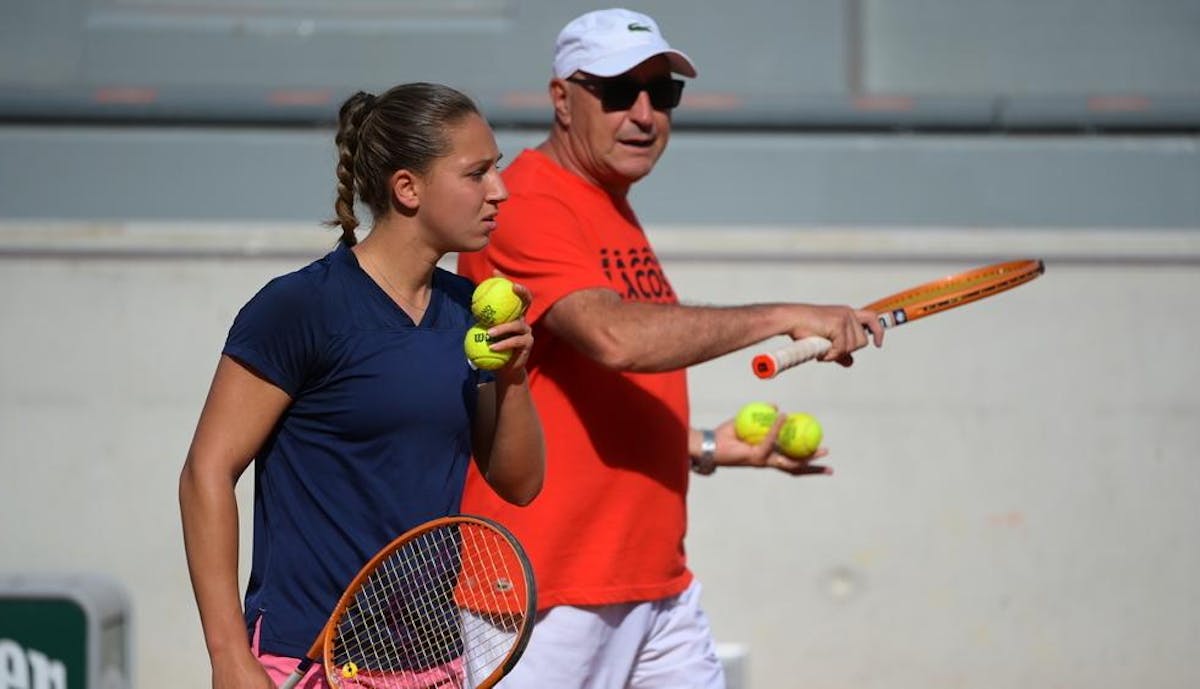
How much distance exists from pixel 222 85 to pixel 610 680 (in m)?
3.53

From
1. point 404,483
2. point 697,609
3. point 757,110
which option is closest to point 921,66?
point 757,110

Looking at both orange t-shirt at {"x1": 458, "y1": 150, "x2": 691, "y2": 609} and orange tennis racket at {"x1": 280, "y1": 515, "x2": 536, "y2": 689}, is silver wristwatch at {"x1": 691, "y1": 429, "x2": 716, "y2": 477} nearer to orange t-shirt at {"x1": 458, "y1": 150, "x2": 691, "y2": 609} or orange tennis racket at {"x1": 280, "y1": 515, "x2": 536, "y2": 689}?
orange t-shirt at {"x1": 458, "y1": 150, "x2": 691, "y2": 609}

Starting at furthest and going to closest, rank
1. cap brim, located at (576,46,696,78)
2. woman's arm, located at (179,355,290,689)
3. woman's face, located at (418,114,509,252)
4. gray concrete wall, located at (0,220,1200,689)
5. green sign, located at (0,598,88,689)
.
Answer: gray concrete wall, located at (0,220,1200,689) → green sign, located at (0,598,88,689) → cap brim, located at (576,46,696,78) → woman's face, located at (418,114,509,252) → woman's arm, located at (179,355,290,689)

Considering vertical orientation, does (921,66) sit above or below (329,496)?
above

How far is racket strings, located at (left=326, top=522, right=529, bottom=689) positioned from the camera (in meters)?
2.69

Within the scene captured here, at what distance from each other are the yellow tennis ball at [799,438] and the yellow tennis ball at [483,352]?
1512mm

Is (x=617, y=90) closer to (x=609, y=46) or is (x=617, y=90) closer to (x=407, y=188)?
(x=609, y=46)

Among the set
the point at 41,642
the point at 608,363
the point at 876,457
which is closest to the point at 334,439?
the point at 608,363

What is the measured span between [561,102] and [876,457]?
8.46 ft

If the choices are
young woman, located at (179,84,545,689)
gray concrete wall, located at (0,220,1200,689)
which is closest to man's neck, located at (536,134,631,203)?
young woman, located at (179,84,545,689)

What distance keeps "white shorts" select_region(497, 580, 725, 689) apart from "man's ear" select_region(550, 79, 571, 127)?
1079mm

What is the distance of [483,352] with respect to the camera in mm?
2654

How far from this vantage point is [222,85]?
6.28 meters

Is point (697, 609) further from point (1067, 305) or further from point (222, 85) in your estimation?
point (222, 85)
